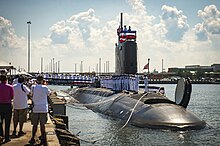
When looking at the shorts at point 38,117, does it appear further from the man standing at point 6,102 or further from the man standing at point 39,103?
the man standing at point 6,102

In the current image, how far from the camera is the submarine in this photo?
15570 millimetres

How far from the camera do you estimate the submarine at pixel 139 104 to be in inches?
613

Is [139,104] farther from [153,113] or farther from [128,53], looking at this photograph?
[128,53]

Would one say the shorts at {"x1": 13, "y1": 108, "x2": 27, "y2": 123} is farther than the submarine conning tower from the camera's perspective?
No

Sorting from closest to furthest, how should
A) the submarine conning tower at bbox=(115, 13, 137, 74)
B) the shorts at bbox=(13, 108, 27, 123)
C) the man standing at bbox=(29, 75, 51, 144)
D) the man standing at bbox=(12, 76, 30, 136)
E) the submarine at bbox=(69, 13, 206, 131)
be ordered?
the man standing at bbox=(29, 75, 51, 144) < the man standing at bbox=(12, 76, 30, 136) < the shorts at bbox=(13, 108, 27, 123) < the submarine at bbox=(69, 13, 206, 131) < the submarine conning tower at bbox=(115, 13, 137, 74)

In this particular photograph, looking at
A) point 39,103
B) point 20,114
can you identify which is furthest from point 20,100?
point 39,103

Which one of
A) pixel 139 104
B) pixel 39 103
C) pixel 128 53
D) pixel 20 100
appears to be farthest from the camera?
pixel 128 53

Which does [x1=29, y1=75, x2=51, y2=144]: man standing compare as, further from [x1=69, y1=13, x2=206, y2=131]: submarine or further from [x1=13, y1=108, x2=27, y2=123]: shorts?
[x1=69, y1=13, x2=206, y2=131]: submarine

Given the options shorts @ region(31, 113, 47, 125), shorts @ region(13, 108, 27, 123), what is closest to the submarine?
shorts @ region(13, 108, 27, 123)

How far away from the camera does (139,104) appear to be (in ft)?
59.4

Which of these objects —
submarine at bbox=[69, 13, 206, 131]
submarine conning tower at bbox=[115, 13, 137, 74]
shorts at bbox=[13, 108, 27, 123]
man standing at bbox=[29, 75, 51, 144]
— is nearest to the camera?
man standing at bbox=[29, 75, 51, 144]

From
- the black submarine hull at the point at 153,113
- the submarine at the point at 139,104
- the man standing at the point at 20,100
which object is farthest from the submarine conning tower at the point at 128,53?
the man standing at the point at 20,100

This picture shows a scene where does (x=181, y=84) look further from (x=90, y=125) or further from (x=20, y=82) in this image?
(x=20, y=82)

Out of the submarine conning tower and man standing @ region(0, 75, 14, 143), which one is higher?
the submarine conning tower
